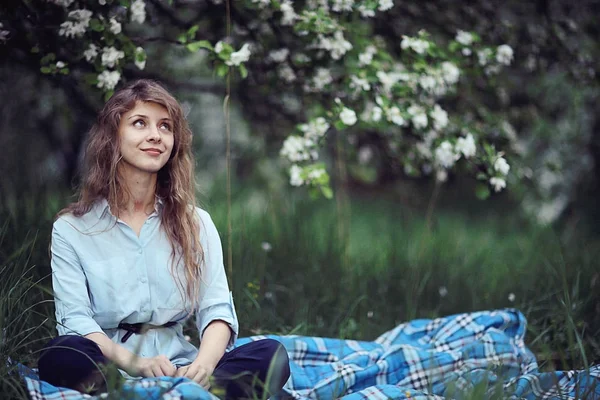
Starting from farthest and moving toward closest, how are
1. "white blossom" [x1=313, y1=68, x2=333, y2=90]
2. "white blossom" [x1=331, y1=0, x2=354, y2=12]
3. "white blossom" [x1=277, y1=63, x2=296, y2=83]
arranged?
"white blossom" [x1=277, y1=63, x2=296, y2=83] < "white blossom" [x1=313, y1=68, x2=333, y2=90] < "white blossom" [x1=331, y1=0, x2=354, y2=12]

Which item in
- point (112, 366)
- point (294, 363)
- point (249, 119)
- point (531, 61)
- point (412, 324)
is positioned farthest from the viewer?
point (249, 119)

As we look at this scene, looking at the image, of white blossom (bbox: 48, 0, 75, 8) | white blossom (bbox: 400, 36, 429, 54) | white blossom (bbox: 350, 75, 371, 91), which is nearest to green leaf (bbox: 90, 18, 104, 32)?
white blossom (bbox: 48, 0, 75, 8)

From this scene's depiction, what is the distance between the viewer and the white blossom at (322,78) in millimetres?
3184

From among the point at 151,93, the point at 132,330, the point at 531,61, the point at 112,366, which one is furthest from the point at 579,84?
the point at 112,366

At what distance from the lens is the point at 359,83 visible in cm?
295

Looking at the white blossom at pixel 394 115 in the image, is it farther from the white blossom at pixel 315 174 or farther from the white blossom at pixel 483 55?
the white blossom at pixel 483 55

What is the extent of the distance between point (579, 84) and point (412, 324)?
6.26 feet

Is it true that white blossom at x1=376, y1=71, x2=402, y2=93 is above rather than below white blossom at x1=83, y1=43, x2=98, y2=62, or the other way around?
below

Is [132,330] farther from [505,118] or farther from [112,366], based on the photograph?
[505,118]

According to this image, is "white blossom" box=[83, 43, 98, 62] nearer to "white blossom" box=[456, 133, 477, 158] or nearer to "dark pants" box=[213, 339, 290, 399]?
"dark pants" box=[213, 339, 290, 399]

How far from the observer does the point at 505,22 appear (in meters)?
3.62

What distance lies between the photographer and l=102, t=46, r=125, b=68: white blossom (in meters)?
2.66

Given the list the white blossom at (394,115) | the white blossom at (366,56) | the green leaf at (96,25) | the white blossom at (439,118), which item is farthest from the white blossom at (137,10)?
the white blossom at (439,118)

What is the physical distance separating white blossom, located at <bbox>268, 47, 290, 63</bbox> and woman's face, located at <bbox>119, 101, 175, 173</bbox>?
1.10 meters
